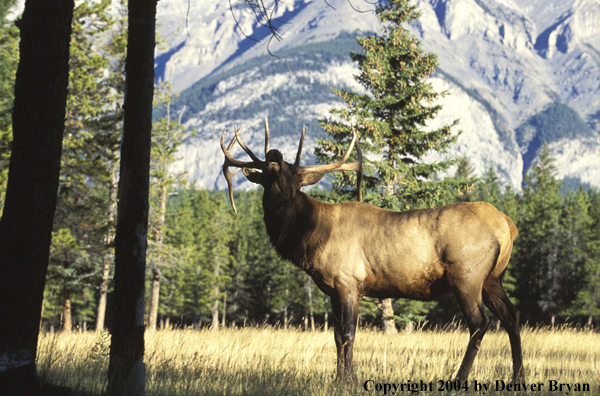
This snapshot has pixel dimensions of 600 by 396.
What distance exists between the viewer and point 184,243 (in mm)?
53438

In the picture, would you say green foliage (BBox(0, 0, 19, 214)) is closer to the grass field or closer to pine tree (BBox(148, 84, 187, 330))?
pine tree (BBox(148, 84, 187, 330))

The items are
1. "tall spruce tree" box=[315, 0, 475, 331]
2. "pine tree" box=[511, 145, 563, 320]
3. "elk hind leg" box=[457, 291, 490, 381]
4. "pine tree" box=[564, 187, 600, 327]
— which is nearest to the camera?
"elk hind leg" box=[457, 291, 490, 381]

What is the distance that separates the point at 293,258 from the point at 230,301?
192 feet

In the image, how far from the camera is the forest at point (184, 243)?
18391mm

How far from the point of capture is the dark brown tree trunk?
13.8 feet

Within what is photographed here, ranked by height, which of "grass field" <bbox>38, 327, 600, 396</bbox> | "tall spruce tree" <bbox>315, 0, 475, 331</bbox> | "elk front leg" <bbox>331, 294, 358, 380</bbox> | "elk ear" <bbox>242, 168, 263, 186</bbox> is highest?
"tall spruce tree" <bbox>315, 0, 475, 331</bbox>

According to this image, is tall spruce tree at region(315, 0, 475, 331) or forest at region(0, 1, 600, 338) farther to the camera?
forest at region(0, 1, 600, 338)

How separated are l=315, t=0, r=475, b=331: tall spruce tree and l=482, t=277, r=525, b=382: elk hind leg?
9.01 meters

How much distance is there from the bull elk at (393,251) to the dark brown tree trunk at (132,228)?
2.13m

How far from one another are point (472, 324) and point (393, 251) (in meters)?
1.27

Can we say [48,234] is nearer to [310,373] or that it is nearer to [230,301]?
[310,373]

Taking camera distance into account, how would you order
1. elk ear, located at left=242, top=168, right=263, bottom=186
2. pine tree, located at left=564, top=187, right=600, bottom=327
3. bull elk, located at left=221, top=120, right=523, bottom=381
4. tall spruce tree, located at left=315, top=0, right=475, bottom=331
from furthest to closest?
pine tree, located at left=564, top=187, right=600, bottom=327 < tall spruce tree, located at left=315, top=0, right=475, bottom=331 < elk ear, located at left=242, top=168, right=263, bottom=186 < bull elk, located at left=221, top=120, right=523, bottom=381

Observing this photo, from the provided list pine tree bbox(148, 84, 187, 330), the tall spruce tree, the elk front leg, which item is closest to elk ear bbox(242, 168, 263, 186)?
the elk front leg

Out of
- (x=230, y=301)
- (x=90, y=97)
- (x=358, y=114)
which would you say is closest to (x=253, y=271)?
(x=230, y=301)
